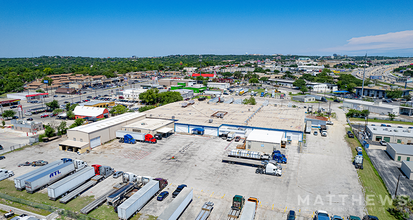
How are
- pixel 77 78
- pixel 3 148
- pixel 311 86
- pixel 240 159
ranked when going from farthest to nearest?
pixel 77 78
pixel 311 86
pixel 3 148
pixel 240 159

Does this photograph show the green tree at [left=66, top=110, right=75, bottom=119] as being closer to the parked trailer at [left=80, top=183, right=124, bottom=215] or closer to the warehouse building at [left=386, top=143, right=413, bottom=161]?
the parked trailer at [left=80, top=183, right=124, bottom=215]

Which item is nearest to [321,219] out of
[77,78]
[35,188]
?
[35,188]

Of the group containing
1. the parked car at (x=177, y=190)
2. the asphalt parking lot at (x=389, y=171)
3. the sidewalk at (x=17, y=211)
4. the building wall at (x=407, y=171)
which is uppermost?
the building wall at (x=407, y=171)

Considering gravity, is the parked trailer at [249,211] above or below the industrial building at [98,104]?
below

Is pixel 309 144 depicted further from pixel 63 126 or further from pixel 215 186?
pixel 63 126

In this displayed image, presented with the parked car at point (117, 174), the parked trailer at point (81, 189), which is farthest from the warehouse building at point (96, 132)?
the parked trailer at point (81, 189)

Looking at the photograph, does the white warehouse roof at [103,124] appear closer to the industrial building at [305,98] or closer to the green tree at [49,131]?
the green tree at [49,131]
